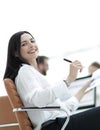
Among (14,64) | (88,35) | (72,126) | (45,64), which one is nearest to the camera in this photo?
(72,126)

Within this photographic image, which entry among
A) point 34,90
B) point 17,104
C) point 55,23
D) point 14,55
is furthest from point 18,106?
point 55,23

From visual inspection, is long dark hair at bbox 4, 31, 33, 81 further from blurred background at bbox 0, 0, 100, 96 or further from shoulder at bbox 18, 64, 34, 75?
blurred background at bbox 0, 0, 100, 96

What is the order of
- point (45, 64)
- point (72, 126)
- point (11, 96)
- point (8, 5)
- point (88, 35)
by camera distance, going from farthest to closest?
1. point (88, 35)
2. point (8, 5)
3. point (45, 64)
4. point (11, 96)
5. point (72, 126)

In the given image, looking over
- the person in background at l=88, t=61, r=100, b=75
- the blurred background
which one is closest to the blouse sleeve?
the person in background at l=88, t=61, r=100, b=75

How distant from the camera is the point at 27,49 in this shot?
6.80ft

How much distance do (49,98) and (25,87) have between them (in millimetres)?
175

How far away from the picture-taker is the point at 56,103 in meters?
1.91

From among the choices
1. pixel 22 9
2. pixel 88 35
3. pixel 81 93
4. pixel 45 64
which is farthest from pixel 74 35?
pixel 81 93

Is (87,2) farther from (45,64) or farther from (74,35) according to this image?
(45,64)

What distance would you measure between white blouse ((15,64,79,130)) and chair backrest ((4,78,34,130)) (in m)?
0.03

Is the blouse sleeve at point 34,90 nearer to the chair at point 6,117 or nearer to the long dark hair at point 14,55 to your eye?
the long dark hair at point 14,55

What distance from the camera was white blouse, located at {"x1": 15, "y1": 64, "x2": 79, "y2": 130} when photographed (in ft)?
5.89

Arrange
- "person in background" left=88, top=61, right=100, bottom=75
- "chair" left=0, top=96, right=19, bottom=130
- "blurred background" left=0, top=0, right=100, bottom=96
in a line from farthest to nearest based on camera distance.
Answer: "blurred background" left=0, top=0, right=100, bottom=96 < "person in background" left=88, top=61, right=100, bottom=75 < "chair" left=0, top=96, right=19, bottom=130

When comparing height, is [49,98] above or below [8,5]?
below
